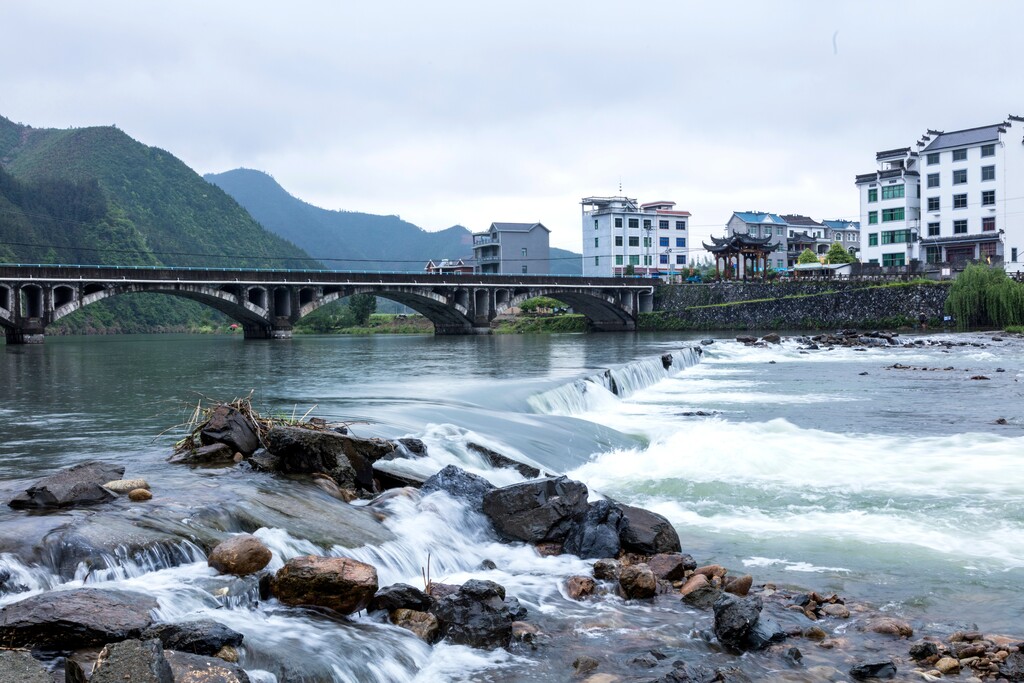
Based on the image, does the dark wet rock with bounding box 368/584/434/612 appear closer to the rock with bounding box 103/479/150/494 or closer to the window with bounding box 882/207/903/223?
the rock with bounding box 103/479/150/494

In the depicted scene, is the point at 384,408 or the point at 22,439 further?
the point at 384,408

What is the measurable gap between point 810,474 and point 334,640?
34.0 feet

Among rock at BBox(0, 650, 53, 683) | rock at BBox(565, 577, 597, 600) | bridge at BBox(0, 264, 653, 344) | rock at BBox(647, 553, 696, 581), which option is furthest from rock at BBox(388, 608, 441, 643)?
bridge at BBox(0, 264, 653, 344)

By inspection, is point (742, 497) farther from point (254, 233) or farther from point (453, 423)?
point (254, 233)

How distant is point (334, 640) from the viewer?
21.2 feet

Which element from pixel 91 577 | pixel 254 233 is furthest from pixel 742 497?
pixel 254 233

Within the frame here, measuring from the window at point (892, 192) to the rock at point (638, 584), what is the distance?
81046 millimetres

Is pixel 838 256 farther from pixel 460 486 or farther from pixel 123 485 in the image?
pixel 123 485

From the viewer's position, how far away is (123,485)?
8906 mm

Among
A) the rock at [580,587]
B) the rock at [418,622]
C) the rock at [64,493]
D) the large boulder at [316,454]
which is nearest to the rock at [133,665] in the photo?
the rock at [418,622]

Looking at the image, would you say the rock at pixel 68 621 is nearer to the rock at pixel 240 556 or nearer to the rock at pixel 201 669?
the rock at pixel 201 669

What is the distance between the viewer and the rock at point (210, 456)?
11.4 m

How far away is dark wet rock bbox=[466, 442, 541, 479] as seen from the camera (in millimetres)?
13289

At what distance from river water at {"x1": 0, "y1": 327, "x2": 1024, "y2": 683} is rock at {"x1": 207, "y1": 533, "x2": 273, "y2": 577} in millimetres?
207
